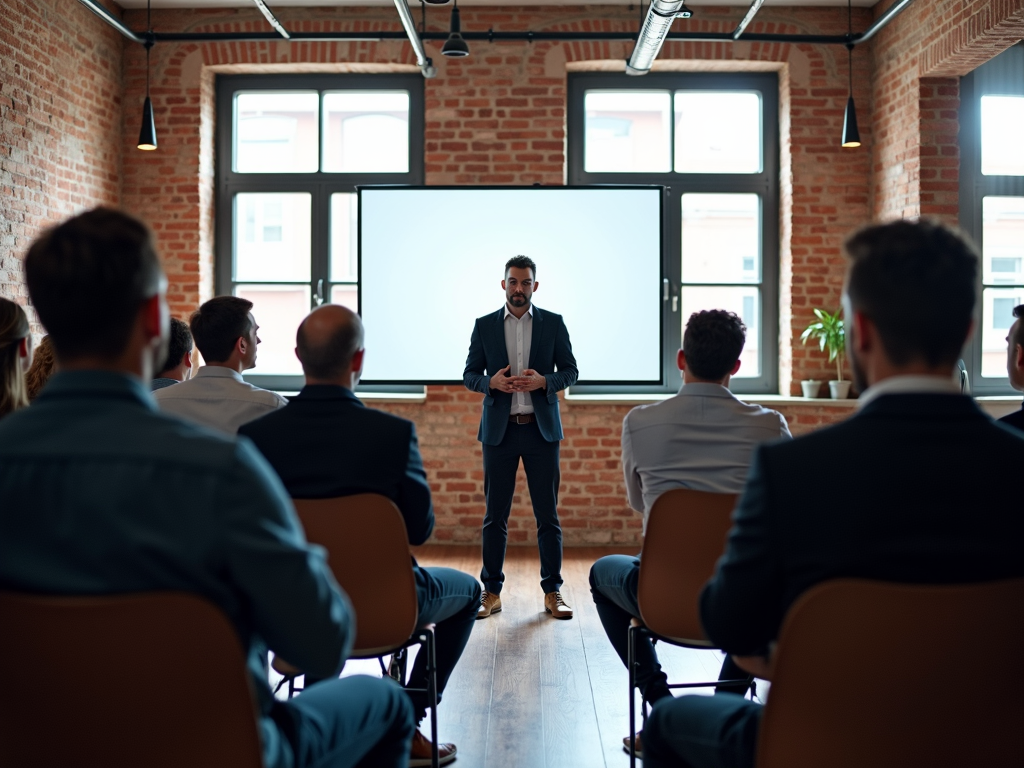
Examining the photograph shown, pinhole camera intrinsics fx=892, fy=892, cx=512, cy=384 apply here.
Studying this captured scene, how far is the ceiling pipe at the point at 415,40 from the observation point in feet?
16.5

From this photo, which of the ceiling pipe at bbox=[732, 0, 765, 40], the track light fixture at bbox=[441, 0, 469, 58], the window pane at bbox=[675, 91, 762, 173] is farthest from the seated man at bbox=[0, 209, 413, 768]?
the window pane at bbox=[675, 91, 762, 173]

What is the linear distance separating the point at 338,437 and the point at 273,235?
15.3ft

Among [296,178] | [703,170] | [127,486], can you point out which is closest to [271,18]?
[296,178]

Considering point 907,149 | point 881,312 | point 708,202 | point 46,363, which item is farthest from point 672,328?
point 881,312

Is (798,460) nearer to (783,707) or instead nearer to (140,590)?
(783,707)

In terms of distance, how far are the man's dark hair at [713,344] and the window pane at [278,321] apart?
174 inches

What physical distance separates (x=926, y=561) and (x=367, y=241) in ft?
16.2

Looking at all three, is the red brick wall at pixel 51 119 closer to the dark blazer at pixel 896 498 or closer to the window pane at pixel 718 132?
the window pane at pixel 718 132

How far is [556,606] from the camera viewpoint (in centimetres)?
442

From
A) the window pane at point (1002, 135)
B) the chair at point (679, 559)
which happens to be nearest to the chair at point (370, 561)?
the chair at point (679, 559)

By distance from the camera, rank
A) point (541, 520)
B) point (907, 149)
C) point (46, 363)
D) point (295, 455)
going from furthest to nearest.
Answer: point (907, 149) < point (541, 520) < point (46, 363) < point (295, 455)

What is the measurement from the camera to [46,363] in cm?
317

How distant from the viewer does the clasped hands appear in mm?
4438

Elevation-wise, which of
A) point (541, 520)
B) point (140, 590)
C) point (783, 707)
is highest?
point (140, 590)
